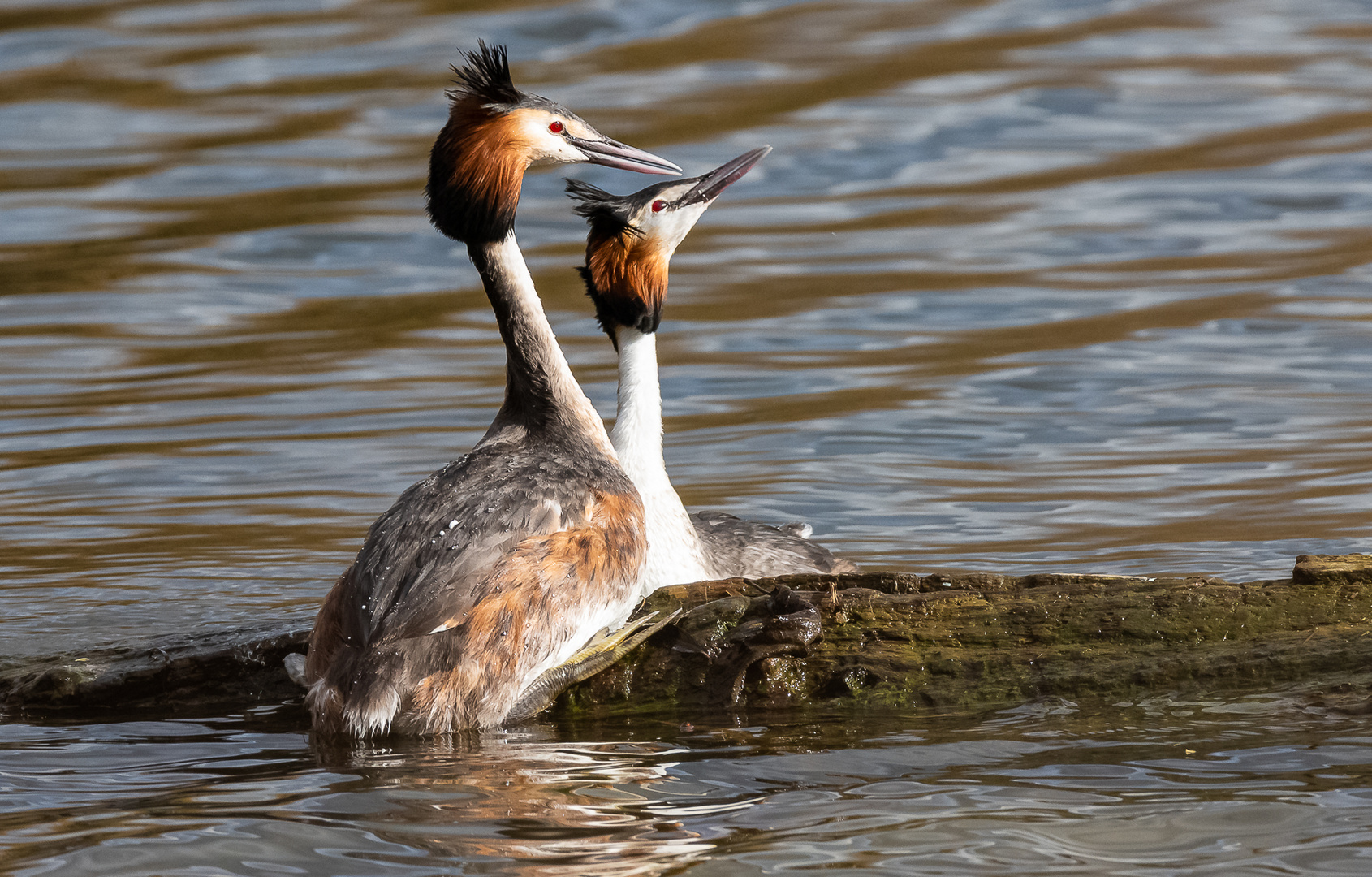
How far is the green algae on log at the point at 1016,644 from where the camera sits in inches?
206

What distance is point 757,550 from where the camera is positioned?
25.4 ft

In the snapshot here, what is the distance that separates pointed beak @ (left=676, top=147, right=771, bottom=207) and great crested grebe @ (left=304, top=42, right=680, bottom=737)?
3.28 ft

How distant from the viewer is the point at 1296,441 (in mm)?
10719

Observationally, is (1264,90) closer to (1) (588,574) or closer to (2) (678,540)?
(2) (678,540)

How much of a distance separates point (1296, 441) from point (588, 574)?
6120 mm

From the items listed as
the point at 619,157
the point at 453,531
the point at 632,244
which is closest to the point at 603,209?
the point at 632,244

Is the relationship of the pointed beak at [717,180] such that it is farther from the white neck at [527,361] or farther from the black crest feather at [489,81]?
the black crest feather at [489,81]

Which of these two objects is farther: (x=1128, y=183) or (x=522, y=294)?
(x=1128, y=183)

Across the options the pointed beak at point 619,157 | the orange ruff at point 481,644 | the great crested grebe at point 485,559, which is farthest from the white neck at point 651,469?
the orange ruff at point 481,644

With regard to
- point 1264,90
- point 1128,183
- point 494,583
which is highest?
point 1264,90

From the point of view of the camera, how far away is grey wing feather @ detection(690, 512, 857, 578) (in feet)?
25.1

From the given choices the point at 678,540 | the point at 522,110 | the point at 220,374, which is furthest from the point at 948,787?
the point at 220,374

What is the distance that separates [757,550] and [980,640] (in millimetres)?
2340

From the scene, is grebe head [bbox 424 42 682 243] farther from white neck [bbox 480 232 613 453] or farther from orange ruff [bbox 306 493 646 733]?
orange ruff [bbox 306 493 646 733]
